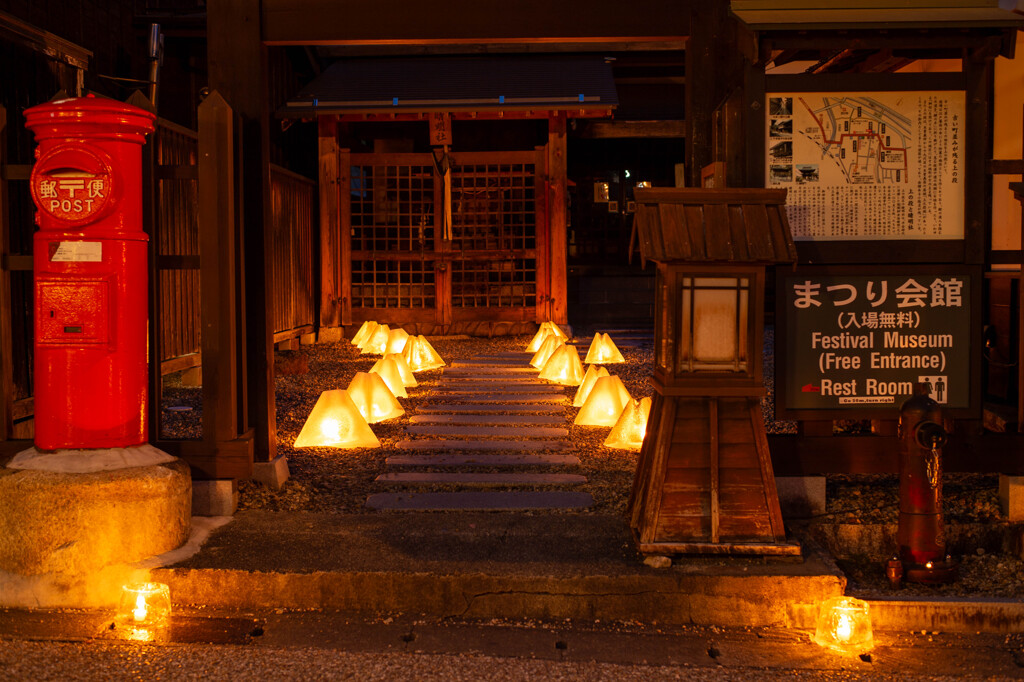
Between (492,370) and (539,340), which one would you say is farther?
(539,340)

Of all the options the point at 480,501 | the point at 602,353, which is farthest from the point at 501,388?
the point at 480,501

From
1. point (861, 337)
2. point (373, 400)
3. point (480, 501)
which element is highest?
point (861, 337)

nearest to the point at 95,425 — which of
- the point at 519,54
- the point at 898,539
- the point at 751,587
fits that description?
the point at 751,587

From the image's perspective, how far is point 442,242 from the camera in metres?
15.4

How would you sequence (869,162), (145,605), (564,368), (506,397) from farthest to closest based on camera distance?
(564,368) < (506,397) < (869,162) < (145,605)

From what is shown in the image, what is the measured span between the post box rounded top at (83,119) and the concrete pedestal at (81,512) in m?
1.63

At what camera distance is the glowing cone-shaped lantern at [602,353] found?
1199cm

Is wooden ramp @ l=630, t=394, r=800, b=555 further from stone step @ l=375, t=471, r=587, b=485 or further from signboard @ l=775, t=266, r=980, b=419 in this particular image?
stone step @ l=375, t=471, r=587, b=485

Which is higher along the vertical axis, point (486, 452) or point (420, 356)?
point (420, 356)

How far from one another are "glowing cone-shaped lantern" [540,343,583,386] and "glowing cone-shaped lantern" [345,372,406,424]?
8.35 ft

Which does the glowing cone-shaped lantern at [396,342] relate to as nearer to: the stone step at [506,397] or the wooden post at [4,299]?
the stone step at [506,397]

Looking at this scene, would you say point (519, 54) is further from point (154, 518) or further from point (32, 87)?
point (154, 518)

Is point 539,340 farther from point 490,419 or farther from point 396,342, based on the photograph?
point 490,419

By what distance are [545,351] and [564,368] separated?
107 centimetres
